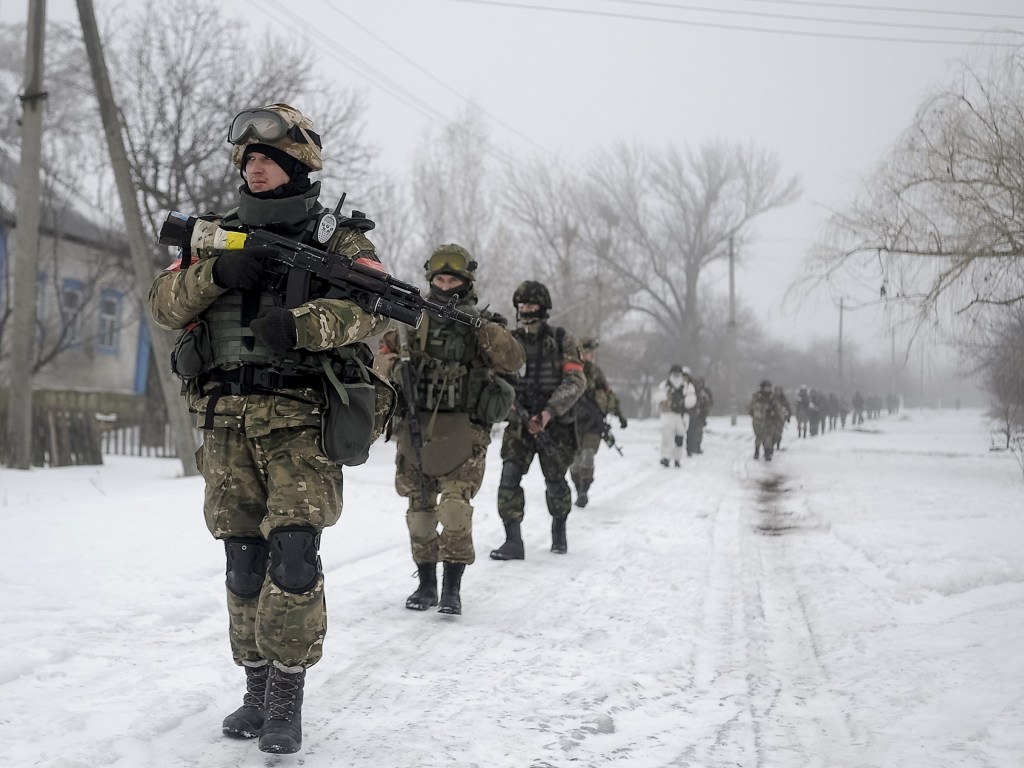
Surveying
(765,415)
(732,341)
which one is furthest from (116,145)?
(732,341)

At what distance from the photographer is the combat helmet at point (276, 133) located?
296 cm

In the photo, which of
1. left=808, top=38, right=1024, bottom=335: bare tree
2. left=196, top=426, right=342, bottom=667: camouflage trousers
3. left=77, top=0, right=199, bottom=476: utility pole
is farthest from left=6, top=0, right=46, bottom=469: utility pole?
left=808, top=38, right=1024, bottom=335: bare tree

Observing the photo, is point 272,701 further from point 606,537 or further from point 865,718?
point 606,537

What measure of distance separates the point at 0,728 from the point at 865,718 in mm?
2974

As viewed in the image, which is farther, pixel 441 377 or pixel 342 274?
pixel 441 377

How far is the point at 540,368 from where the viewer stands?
22.9 feet

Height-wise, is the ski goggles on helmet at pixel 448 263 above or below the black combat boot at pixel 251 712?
above

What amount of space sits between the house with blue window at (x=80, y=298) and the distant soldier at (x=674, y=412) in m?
12.3

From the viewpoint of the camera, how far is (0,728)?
9.30 feet

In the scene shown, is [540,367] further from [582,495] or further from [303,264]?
[303,264]

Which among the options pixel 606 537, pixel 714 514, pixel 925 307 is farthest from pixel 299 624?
pixel 925 307

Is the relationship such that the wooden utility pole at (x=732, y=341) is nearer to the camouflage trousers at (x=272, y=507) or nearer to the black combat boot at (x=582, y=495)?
the black combat boot at (x=582, y=495)

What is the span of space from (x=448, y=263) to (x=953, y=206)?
27.2ft

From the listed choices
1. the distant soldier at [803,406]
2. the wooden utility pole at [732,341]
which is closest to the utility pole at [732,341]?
the wooden utility pole at [732,341]
